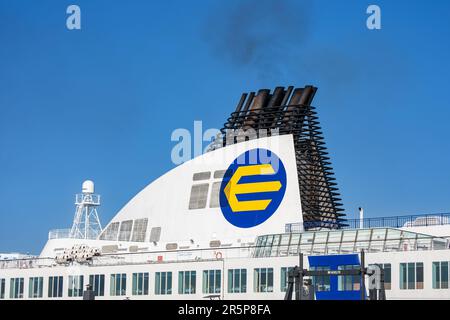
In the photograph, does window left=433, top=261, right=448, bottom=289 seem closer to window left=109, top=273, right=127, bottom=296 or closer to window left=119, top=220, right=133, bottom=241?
window left=109, top=273, right=127, bottom=296

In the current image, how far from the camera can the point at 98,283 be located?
300 ft

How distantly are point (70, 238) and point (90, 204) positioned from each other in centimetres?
535

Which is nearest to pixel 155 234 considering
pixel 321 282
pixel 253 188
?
pixel 253 188

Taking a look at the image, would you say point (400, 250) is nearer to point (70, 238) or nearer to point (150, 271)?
point (150, 271)

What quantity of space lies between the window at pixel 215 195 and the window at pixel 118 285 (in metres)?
10.5

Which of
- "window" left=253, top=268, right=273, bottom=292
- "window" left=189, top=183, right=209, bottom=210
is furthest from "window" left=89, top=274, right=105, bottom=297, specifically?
"window" left=253, top=268, right=273, bottom=292

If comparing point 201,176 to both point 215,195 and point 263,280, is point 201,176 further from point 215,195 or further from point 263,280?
point 263,280

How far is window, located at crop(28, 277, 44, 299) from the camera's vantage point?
3718 inches

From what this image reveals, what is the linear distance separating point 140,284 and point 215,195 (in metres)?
10.7

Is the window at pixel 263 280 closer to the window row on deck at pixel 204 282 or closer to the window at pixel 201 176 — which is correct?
the window row on deck at pixel 204 282

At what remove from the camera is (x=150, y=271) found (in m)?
87.8

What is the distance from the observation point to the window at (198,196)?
9094cm

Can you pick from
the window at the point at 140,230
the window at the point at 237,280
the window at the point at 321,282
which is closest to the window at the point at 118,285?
the window at the point at 140,230
